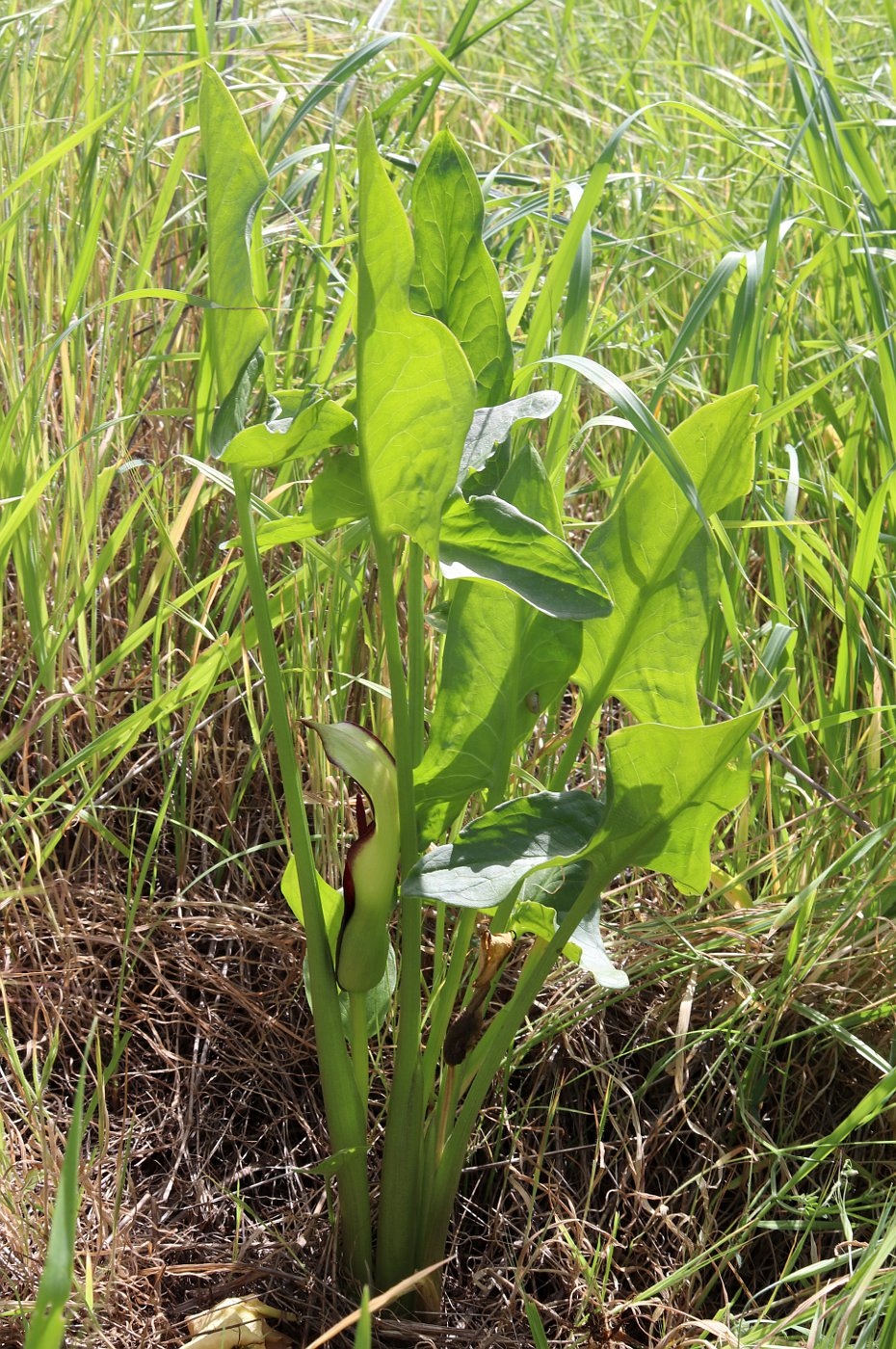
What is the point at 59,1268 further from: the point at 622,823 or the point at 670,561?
the point at 670,561

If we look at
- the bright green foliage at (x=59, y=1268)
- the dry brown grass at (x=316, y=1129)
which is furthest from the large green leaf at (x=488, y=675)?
the bright green foliage at (x=59, y=1268)

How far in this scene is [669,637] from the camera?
770 mm

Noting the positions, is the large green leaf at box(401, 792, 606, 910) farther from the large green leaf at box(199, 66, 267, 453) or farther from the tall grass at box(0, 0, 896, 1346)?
the large green leaf at box(199, 66, 267, 453)

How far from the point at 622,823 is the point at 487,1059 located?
7.2 inches

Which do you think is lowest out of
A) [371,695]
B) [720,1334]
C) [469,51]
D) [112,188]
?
[720,1334]

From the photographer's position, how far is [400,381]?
2.15 ft

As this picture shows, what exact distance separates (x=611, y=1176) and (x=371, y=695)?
0.45 metres

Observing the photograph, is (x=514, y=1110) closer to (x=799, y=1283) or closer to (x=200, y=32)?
(x=799, y=1283)

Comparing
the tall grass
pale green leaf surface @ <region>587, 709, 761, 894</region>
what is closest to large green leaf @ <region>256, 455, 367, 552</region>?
the tall grass

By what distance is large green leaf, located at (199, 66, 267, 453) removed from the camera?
2.25 ft

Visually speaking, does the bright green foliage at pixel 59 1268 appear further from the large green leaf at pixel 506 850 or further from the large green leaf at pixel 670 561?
the large green leaf at pixel 670 561

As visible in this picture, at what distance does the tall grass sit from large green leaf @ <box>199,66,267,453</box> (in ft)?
0.31

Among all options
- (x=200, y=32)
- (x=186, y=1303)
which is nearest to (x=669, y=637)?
(x=186, y=1303)

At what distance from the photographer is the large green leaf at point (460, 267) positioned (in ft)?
2.40
